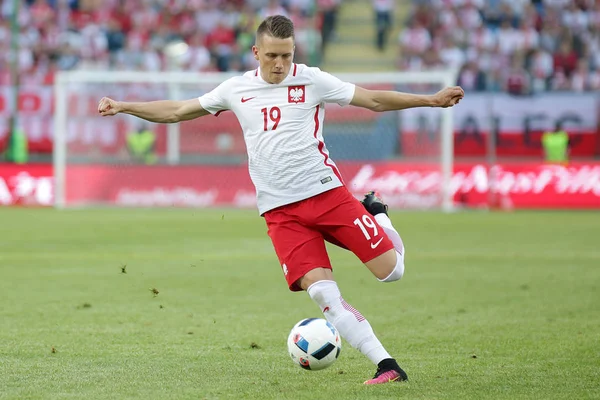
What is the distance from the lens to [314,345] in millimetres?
6469

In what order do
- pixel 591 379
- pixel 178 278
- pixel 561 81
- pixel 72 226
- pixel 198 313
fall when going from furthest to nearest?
pixel 561 81, pixel 72 226, pixel 178 278, pixel 198 313, pixel 591 379

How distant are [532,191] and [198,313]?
16290mm

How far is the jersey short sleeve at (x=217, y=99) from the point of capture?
22.2 feet

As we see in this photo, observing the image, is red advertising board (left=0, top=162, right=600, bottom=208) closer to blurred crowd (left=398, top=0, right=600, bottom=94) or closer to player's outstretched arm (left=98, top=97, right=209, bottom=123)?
blurred crowd (left=398, top=0, right=600, bottom=94)

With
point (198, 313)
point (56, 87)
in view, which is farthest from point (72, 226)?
point (198, 313)

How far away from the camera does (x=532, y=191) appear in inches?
973

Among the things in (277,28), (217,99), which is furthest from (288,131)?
(277,28)

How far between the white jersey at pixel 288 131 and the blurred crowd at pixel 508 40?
20805 mm

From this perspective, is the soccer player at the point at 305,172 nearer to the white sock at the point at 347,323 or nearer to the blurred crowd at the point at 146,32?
the white sock at the point at 347,323

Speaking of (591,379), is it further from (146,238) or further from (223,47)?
(223,47)

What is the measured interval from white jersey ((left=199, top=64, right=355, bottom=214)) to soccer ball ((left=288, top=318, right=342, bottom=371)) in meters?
0.78

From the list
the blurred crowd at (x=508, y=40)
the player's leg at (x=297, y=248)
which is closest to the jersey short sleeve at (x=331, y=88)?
the player's leg at (x=297, y=248)

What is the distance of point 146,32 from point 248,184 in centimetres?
833

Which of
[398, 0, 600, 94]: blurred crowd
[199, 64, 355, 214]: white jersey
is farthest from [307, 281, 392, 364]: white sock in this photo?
[398, 0, 600, 94]: blurred crowd
